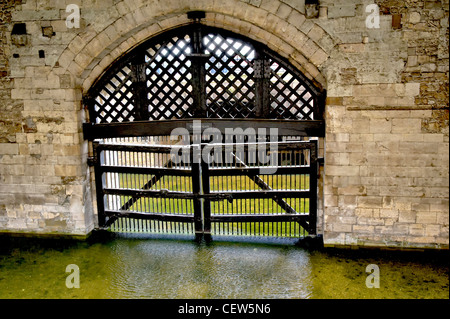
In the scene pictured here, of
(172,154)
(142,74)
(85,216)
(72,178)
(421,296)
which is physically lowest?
(421,296)

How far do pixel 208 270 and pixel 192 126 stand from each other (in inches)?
86.6

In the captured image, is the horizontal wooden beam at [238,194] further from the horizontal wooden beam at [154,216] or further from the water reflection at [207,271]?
the water reflection at [207,271]

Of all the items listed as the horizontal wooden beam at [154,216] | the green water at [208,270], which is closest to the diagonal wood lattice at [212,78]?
the horizontal wooden beam at [154,216]

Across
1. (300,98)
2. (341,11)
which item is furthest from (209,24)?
(341,11)

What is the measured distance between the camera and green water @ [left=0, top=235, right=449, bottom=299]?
4.24 m

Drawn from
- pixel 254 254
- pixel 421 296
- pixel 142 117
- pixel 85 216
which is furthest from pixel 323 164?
pixel 85 216

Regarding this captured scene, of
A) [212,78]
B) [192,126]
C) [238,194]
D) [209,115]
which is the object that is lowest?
[238,194]

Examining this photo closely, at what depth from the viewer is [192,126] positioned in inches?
218

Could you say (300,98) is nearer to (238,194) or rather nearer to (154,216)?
(238,194)

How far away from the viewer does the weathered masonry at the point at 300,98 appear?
15.6ft

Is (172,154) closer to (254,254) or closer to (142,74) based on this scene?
(142,74)

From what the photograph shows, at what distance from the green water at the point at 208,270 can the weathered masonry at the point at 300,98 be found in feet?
1.40

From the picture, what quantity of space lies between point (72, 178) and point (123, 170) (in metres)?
0.81

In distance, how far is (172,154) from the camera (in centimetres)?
556
